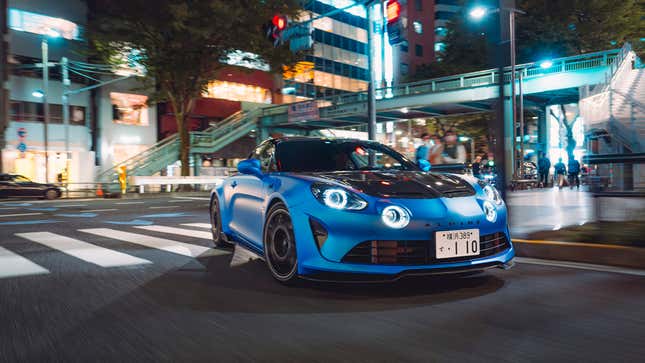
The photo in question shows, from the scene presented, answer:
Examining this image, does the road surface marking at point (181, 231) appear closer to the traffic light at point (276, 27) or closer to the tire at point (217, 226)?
the tire at point (217, 226)

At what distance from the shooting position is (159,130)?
123 ft

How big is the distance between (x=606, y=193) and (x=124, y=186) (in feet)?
78.6

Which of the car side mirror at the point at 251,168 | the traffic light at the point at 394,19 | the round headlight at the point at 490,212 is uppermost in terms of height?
the traffic light at the point at 394,19

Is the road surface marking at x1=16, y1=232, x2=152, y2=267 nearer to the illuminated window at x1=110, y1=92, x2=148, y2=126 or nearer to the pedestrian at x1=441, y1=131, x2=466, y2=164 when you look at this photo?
the pedestrian at x1=441, y1=131, x2=466, y2=164

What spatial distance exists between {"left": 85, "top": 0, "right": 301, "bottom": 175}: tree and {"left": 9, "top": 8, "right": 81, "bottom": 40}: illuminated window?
4.97 meters

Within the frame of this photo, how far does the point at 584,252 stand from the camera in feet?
17.8

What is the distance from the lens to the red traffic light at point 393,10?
13047 mm

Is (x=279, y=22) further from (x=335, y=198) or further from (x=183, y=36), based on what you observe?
(x=335, y=198)

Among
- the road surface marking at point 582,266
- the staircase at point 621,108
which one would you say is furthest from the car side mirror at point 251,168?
the staircase at point 621,108

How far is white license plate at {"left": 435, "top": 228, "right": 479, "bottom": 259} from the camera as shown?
386 centimetres

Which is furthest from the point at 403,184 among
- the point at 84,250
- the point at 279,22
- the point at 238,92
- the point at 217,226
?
the point at 238,92

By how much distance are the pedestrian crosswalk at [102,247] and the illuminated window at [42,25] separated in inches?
1041

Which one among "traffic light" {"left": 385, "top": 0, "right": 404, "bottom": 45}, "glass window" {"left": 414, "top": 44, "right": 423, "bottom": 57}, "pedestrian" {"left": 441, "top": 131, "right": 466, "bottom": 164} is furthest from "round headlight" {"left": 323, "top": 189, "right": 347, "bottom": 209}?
"glass window" {"left": 414, "top": 44, "right": 423, "bottom": 57}

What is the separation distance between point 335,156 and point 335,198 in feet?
5.02
